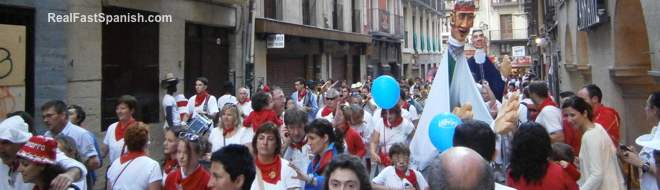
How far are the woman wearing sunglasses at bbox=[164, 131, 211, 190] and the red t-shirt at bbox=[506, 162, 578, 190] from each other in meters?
2.14

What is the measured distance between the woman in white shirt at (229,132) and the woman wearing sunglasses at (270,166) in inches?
74.5

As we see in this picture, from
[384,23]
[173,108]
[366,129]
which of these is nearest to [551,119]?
[366,129]

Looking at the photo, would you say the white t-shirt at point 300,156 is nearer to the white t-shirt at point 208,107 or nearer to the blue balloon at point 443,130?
the blue balloon at point 443,130

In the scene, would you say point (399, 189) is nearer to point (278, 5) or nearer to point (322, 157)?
point (322, 157)

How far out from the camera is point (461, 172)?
2.21m

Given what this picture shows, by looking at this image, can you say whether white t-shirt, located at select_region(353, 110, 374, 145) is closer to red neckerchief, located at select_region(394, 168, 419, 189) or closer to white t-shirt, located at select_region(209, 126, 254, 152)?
white t-shirt, located at select_region(209, 126, 254, 152)

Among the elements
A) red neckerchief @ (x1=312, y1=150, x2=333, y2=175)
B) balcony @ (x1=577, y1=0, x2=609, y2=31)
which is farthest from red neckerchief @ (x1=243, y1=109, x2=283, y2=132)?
balcony @ (x1=577, y1=0, x2=609, y2=31)

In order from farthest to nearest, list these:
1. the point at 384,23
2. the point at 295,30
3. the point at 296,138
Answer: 1. the point at 384,23
2. the point at 295,30
3. the point at 296,138

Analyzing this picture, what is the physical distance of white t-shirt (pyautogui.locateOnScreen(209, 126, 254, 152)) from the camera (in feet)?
20.4

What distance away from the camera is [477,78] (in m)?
6.80

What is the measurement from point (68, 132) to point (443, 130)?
3.45 meters

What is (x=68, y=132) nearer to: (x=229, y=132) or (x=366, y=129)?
(x=229, y=132)

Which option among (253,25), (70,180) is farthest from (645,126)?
(253,25)
